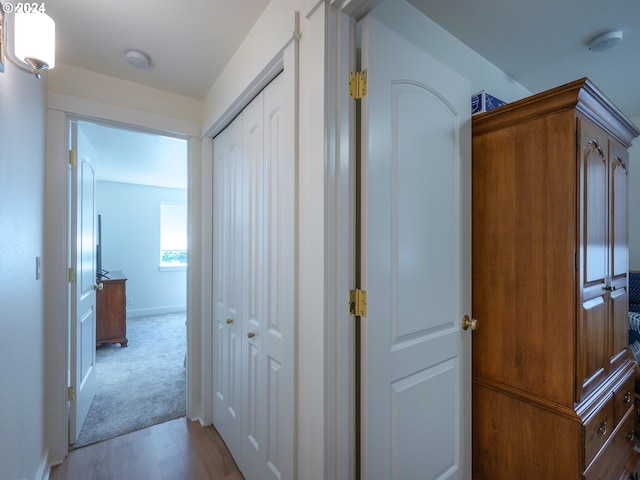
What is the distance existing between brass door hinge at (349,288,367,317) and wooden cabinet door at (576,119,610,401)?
90 cm

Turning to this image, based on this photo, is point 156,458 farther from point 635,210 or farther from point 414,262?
point 635,210

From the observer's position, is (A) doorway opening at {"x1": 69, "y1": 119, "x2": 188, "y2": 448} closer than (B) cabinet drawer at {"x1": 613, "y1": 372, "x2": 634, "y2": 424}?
No

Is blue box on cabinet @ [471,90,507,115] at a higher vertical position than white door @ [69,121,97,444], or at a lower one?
higher

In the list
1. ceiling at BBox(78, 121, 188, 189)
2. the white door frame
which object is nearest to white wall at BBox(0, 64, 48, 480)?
the white door frame

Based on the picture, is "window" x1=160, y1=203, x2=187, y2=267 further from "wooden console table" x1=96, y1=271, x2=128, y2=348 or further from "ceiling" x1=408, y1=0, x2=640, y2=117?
"ceiling" x1=408, y1=0, x2=640, y2=117

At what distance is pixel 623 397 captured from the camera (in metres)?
1.58

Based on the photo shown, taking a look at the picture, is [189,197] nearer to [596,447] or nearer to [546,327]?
[546,327]

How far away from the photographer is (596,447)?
4.19 ft

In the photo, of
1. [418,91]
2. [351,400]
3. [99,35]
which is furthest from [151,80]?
[351,400]

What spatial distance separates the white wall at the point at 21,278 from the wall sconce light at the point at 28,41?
0.40 ft

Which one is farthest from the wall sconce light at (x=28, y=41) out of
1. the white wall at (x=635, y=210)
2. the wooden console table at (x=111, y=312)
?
the white wall at (x=635, y=210)

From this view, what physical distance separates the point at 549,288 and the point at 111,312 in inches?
179

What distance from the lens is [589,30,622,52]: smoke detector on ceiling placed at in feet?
5.25

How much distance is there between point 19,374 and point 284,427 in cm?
114
